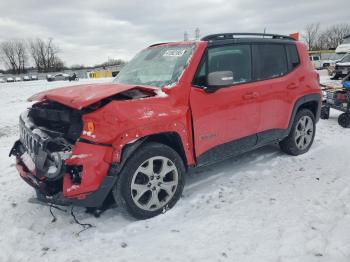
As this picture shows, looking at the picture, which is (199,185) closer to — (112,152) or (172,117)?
(172,117)

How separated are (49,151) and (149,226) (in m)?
1.24

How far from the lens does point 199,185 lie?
4141 mm

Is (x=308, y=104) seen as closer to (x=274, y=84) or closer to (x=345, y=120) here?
(x=274, y=84)

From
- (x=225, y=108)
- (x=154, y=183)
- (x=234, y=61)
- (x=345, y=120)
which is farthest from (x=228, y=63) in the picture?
(x=345, y=120)

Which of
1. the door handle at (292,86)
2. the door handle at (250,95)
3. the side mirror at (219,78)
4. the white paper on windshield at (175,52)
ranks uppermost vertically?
the white paper on windshield at (175,52)

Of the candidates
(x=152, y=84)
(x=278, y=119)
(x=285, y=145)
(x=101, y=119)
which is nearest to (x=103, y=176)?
(x=101, y=119)

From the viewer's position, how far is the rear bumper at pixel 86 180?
2908mm

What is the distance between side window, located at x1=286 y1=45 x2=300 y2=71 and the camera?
A: 490 centimetres

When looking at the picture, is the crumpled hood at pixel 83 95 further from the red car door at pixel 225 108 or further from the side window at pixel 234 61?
the side window at pixel 234 61

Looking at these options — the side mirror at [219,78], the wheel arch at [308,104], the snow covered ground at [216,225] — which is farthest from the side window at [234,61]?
the snow covered ground at [216,225]

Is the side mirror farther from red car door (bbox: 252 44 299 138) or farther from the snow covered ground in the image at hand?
the snow covered ground

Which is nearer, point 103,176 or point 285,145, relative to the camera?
point 103,176

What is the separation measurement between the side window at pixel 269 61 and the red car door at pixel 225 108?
16 cm

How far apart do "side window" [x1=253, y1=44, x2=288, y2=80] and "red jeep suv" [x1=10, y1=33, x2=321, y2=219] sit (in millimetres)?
16
